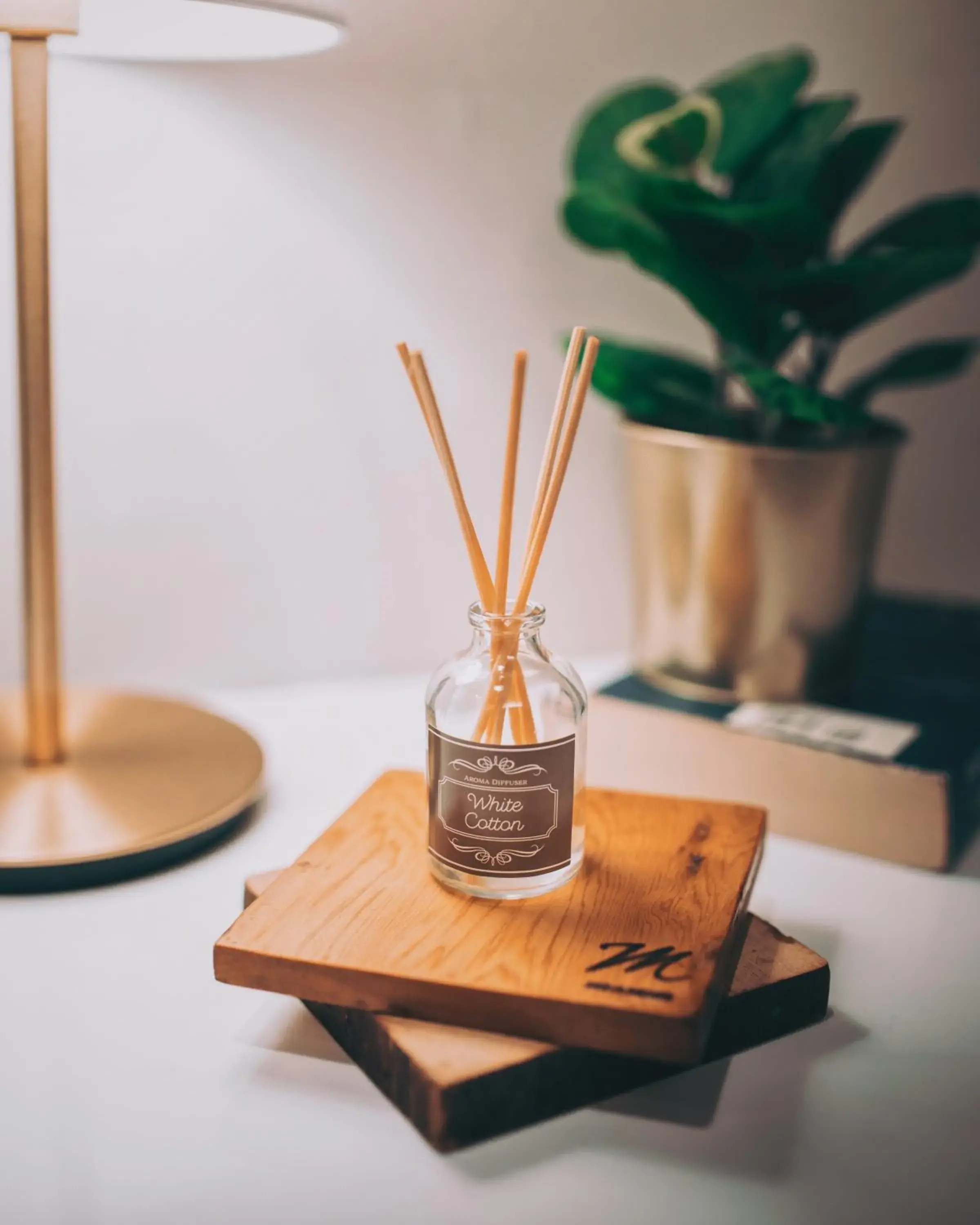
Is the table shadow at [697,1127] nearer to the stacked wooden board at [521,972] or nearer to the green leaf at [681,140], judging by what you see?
the stacked wooden board at [521,972]

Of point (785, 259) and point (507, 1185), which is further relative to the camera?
point (785, 259)

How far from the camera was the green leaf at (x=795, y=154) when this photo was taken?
83cm

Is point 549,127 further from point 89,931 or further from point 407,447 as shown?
point 89,931

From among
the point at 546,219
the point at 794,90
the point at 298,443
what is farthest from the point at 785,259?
the point at 298,443

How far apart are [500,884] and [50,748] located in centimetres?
34

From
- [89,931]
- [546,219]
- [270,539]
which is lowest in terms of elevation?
[89,931]

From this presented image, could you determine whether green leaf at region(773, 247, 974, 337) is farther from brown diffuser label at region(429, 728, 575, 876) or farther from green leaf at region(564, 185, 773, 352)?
brown diffuser label at region(429, 728, 575, 876)

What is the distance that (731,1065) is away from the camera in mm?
566

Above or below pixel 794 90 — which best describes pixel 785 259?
below

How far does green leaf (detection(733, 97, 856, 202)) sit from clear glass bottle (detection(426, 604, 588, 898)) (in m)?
0.39

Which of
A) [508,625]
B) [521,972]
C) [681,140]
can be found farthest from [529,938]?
[681,140]

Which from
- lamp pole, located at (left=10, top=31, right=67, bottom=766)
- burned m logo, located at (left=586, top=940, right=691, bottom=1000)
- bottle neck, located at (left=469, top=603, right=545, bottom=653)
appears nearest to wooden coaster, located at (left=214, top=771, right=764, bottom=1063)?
burned m logo, located at (left=586, top=940, right=691, bottom=1000)

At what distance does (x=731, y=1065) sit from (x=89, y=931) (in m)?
0.34

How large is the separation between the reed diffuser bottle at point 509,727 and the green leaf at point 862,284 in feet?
0.79
